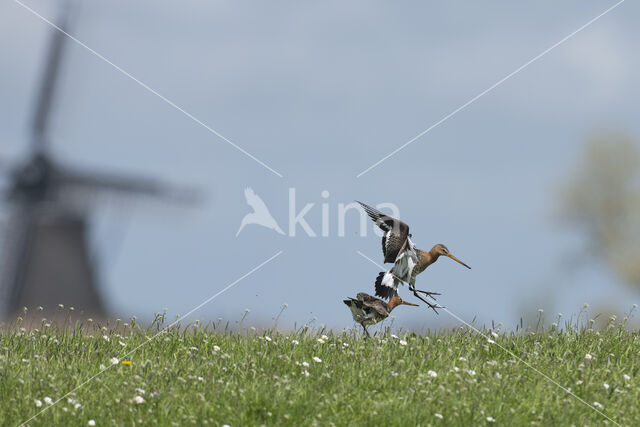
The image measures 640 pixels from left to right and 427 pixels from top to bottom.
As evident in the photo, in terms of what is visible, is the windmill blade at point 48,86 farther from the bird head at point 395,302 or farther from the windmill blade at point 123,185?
the bird head at point 395,302

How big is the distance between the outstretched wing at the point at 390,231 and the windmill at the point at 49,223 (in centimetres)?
2029

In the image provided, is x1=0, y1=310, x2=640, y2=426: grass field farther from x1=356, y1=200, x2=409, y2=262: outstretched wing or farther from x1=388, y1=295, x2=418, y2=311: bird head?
x1=356, y1=200, x2=409, y2=262: outstretched wing

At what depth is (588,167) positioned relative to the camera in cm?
3597

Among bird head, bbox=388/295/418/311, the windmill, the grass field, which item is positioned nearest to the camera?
the grass field

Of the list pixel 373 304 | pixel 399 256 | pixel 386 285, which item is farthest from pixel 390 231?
pixel 373 304

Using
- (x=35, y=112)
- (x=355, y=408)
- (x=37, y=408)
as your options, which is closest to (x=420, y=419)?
(x=355, y=408)

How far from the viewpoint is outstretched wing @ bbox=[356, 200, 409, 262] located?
894 cm

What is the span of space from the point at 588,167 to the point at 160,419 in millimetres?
31988

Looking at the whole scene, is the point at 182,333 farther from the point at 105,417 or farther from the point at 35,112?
the point at 35,112

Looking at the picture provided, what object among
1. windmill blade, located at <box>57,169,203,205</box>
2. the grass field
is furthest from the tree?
the grass field

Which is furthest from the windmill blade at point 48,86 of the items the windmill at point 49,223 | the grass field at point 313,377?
the grass field at point 313,377

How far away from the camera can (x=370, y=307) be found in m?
9.49

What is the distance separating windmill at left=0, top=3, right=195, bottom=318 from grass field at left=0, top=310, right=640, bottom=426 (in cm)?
1830

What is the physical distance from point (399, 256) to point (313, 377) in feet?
5.78
